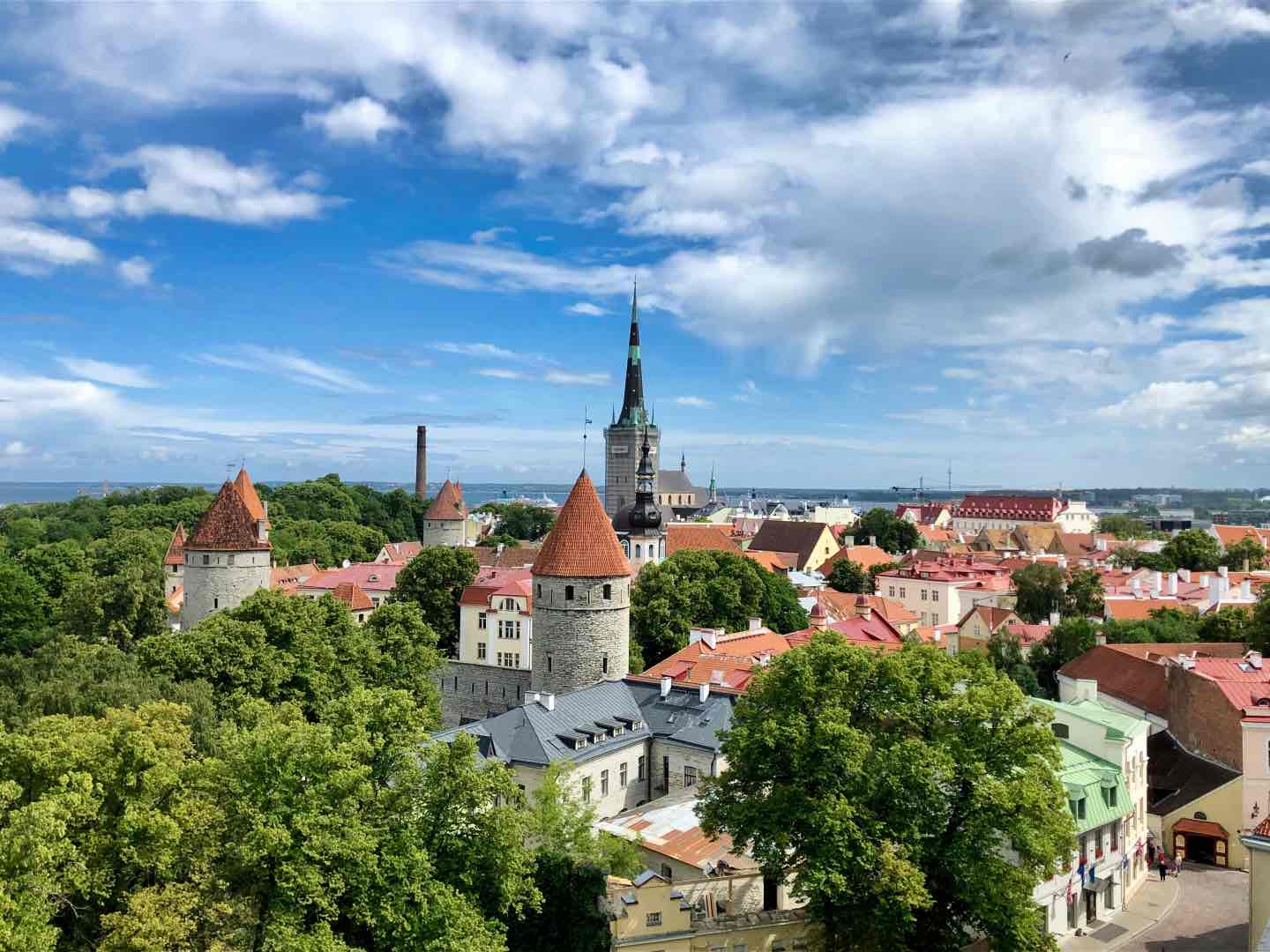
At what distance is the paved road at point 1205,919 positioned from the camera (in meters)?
22.3

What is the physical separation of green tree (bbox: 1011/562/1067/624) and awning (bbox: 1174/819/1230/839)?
26.4 m

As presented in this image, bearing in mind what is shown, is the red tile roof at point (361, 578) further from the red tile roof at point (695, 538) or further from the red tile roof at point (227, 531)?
the red tile roof at point (695, 538)

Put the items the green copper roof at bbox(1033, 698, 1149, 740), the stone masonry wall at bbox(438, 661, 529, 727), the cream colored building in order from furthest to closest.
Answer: the cream colored building → the stone masonry wall at bbox(438, 661, 529, 727) → the green copper roof at bbox(1033, 698, 1149, 740)

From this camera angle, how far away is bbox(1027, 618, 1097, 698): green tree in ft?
138

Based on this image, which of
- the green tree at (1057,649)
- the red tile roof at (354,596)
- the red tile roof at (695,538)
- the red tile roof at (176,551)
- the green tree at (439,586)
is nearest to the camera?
the green tree at (1057,649)

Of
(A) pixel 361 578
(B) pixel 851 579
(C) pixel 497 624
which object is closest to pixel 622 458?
(B) pixel 851 579

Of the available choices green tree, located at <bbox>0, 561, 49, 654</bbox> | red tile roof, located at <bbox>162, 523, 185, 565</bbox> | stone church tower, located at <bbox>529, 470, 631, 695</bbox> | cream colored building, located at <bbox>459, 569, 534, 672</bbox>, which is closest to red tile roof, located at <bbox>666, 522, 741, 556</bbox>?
cream colored building, located at <bbox>459, 569, 534, 672</bbox>

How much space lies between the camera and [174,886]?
15.8 metres

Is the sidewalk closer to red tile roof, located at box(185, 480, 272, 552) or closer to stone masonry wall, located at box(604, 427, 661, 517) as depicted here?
red tile roof, located at box(185, 480, 272, 552)

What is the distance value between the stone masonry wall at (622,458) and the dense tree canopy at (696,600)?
215ft

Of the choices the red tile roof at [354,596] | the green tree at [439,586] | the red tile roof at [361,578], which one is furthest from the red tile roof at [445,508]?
the green tree at [439,586]

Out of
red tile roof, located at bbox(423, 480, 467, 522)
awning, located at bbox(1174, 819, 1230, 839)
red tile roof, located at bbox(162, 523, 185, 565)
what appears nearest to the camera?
awning, located at bbox(1174, 819, 1230, 839)

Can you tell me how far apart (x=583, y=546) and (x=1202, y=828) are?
20.8 metres

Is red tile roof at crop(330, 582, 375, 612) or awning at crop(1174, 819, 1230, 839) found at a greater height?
red tile roof at crop(330, 582, 375, 612)
